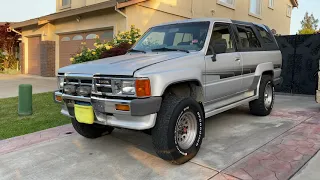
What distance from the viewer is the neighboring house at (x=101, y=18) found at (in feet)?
36.5

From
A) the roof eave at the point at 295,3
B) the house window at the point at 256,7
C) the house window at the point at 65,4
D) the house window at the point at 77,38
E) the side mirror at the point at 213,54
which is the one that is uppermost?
the roof eave at the point at 295,3

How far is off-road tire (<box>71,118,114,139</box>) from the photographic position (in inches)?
182

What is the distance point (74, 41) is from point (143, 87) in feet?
40.3

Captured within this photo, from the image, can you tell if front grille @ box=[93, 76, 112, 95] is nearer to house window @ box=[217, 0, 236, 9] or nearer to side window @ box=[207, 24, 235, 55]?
side window @ box=[207, 24, 235, 55]

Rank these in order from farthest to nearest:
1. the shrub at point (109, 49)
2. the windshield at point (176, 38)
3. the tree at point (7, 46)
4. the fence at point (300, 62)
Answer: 1. the tree at point (7, 46)
2. the fence at point (300, 62)
3. the shrub at point (109, 49)
4. the windshield at point (176, 38)

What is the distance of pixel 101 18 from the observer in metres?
12.2

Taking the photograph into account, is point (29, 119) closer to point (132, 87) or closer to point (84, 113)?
point (84, 113)

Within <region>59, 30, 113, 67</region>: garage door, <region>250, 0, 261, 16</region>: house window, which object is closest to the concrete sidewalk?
<region>59, 30, 113, 67</region>: garage door

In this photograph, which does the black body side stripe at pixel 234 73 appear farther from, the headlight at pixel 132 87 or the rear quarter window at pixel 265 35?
the headlight at pixel 132 87

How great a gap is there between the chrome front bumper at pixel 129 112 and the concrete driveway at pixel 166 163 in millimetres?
645

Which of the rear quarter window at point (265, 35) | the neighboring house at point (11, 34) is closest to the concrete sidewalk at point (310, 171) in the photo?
the rear quarter window at point (265, 35)

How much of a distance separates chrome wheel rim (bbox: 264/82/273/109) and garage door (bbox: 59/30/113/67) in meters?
7.64

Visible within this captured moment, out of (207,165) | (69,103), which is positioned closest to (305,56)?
(207,165)

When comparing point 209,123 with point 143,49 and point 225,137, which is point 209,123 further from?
point 143,49
